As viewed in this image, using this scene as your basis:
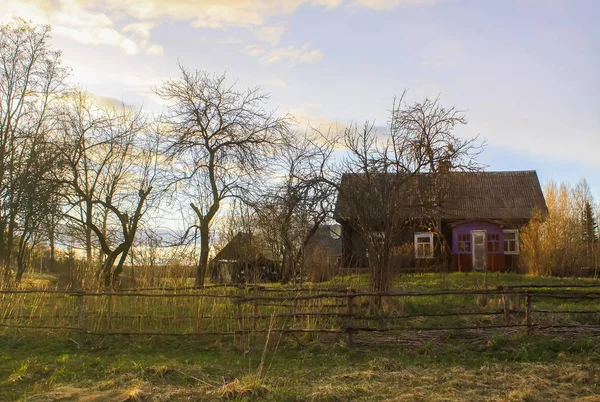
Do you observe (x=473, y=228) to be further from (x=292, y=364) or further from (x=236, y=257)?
(x=292, y=364)

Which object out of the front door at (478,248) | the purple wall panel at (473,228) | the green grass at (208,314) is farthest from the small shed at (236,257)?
the front door at (478,248)

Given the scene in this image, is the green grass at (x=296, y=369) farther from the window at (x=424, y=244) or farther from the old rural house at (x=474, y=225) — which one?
the window at (x=424, y=244)

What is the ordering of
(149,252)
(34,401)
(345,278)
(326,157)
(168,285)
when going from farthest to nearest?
(326,157) < (345,278) < (149,252) < (168,285) < (34,401)

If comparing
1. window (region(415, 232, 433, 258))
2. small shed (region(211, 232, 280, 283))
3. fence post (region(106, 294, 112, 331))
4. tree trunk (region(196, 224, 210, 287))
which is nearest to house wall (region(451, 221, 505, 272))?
window (region(415, 232, 433, 258))

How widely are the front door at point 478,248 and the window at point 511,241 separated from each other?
1.16 m

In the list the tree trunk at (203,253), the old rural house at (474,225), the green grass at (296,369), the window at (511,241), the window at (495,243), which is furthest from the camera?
the window at (511,241)

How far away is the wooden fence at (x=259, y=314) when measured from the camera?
8141 mm

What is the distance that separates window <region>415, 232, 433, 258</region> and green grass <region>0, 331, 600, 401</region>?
1545 cm

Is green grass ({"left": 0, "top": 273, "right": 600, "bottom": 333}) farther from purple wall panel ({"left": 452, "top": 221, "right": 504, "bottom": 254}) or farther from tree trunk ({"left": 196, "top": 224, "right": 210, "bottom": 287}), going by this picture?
purple wall panel ({"left": 452, "top": 221, "right": 504, "bottom": 254})

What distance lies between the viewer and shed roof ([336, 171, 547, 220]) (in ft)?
35.4

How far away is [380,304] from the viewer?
9.58 meters

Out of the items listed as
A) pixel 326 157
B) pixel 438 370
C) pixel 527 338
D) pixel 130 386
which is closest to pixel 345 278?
pixel 326 157

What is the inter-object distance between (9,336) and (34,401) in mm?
4398

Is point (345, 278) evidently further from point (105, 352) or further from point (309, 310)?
point (105, 352)
